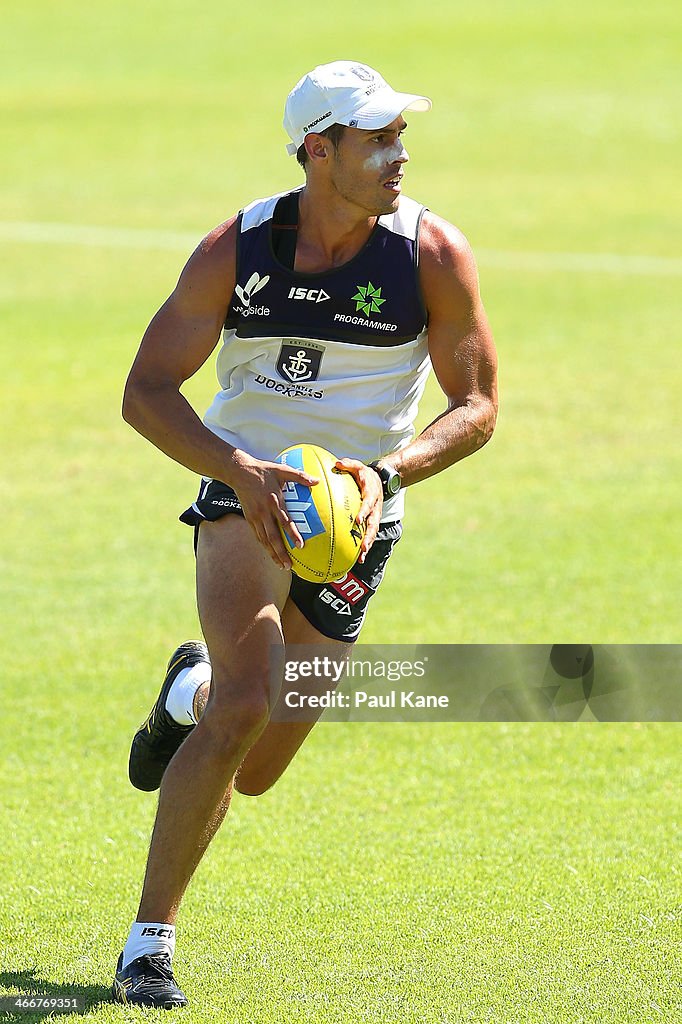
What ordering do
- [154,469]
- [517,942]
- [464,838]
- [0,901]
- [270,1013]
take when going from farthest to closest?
[154,469]
[464,838]
[0,901]
[517,942]
[270,1013]

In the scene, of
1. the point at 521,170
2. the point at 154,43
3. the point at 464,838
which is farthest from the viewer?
the point at 154,43

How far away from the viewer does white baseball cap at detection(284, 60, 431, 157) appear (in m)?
5.32

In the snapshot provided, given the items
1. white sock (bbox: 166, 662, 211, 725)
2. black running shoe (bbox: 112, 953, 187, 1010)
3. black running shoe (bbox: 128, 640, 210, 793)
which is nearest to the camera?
black running shoe (bbox: 112, 953, 187, 1010)

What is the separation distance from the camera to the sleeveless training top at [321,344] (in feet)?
17.9

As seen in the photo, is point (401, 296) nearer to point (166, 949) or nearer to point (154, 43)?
point (166, 949)

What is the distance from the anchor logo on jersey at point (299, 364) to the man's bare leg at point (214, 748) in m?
0.89

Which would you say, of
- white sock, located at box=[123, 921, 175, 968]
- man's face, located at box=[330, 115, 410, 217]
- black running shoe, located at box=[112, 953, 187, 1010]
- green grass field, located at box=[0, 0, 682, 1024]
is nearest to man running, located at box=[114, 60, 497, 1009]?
man's face, located at box=[330, 115, 410, 217]

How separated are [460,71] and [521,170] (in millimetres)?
9936

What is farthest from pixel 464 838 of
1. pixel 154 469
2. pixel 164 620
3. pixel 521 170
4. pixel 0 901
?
pixel 521 170

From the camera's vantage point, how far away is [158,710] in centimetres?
587

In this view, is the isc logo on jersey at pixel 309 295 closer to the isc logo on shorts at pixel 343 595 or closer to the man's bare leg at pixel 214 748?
the isc logo on shorts at pixel 343 595

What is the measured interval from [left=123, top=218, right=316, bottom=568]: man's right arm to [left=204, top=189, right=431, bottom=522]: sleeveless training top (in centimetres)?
8

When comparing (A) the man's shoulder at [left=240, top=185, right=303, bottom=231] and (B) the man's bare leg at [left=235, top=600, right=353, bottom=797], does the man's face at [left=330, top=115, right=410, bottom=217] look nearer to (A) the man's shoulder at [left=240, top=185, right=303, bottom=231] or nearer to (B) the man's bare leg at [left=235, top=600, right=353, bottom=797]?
(A) the man's shoulder at [left=240, top=185, right=303, bottom=231]

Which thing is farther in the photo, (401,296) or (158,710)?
(158,710)
